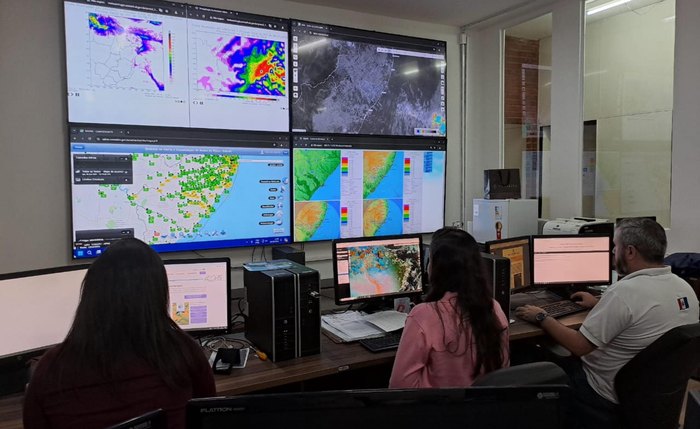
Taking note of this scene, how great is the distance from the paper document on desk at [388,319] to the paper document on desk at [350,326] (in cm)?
2

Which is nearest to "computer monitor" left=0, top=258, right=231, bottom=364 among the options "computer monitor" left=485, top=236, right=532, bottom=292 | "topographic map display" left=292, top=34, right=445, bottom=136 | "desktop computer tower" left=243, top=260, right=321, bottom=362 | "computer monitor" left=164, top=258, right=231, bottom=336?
"computer monitor" left=164, top=258, right=231, bottom=336

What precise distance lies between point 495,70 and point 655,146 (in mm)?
1565

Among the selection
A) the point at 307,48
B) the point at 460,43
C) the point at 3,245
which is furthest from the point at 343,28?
the point at 3,245

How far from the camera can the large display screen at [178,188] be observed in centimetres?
322

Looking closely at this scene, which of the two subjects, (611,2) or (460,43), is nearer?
(611,2)

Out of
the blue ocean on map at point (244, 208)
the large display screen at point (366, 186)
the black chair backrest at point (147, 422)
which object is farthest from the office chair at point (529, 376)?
the large display screen at point (366, 186)

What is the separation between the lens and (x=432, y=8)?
166 inches

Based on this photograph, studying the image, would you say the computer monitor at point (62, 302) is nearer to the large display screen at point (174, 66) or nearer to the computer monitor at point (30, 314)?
the computer monitor at point (30, 314)

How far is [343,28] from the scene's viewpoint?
13.4ft

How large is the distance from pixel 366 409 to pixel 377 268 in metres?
2.17

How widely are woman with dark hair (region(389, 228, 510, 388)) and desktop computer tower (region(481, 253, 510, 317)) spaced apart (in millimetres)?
701

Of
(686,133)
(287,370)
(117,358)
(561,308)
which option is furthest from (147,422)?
(686,133)

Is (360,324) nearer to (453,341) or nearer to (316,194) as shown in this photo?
(453,341)

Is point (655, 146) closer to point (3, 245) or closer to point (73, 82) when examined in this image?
point (73, 82)
